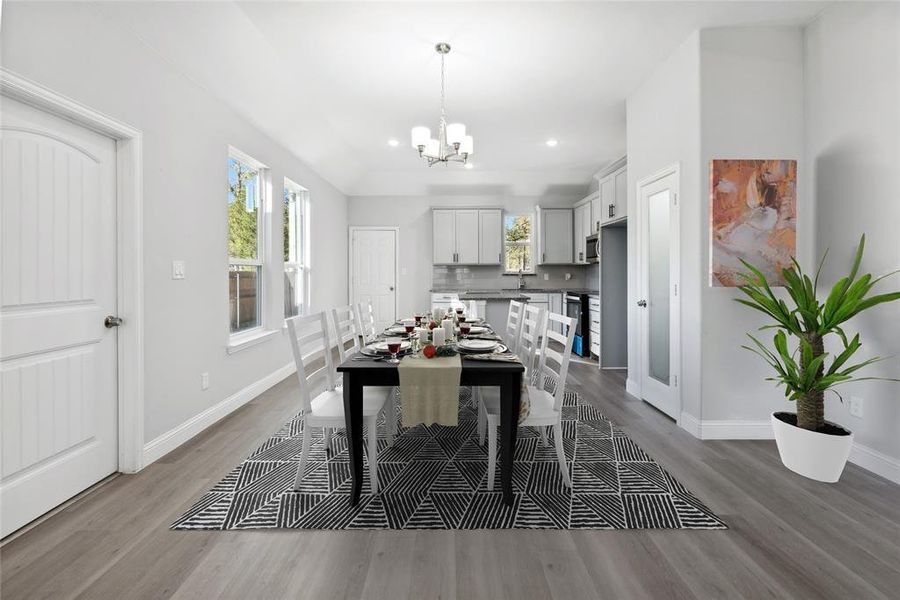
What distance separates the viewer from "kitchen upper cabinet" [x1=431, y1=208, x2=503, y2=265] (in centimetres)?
709

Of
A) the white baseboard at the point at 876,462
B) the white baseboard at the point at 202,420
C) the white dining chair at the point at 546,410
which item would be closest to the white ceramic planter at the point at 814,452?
the white baseboard at the point at 876,462

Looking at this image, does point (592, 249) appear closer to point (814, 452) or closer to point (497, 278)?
point (497, 278)

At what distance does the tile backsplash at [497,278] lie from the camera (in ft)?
24.0

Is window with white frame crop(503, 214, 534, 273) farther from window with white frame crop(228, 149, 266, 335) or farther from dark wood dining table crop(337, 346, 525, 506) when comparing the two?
dark wood dining table crop(337, 346, 525, 506)

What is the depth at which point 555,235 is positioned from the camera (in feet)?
22.7

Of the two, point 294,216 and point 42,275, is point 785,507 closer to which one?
point 42,275

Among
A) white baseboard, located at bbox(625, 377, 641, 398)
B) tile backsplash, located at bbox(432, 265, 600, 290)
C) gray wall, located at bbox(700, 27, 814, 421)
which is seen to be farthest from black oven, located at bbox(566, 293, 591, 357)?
gray wall, located at bbox(700, 27, 814, 421)

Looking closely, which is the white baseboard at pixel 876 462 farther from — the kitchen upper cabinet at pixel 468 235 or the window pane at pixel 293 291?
the kitchen upper cabinet at pixel 468 235

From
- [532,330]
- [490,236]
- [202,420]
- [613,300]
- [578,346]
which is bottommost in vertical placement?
[202,420]

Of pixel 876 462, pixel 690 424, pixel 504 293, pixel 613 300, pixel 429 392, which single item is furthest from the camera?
pixel 504 293

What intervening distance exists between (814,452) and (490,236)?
5.39 meters

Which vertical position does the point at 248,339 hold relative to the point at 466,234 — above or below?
below

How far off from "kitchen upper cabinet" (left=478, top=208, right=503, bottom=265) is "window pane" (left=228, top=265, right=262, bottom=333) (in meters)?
3.86

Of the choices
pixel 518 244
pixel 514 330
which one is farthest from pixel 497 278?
pixel 514 330
